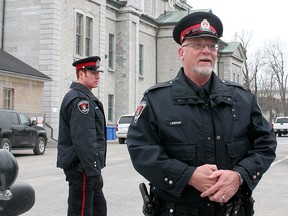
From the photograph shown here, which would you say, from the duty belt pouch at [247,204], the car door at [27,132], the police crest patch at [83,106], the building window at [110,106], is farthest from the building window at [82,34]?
the duty belt pouch at [247,204]

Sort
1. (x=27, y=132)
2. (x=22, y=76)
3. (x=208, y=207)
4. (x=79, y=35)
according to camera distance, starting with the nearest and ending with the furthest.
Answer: (x=208, y=207)
(x=27, y=132)
(x=22, y=76)
(x=79, y=35)

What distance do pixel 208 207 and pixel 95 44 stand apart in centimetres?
3239

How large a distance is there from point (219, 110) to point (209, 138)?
0.22 meters

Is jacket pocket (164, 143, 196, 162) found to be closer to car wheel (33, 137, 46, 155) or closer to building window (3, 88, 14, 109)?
car wheel (33, 137, 46, 155)

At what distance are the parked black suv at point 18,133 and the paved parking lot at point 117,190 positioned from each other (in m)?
1.85

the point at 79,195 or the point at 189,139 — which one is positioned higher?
the point at 189,139

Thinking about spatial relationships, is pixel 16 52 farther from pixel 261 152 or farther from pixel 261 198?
pixel 261 152

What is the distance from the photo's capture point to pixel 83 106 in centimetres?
509

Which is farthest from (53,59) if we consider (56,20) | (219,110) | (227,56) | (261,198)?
(227,56)

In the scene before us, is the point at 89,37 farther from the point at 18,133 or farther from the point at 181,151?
the point at 181,151

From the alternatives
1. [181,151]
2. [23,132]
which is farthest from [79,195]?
[23,132]

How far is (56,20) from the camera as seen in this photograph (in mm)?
29922

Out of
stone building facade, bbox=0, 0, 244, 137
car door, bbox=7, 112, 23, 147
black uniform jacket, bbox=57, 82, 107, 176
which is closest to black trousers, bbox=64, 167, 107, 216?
black uniform jacket, bbox=57, 82, 107, 176

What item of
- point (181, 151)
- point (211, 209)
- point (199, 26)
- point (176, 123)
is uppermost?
point (199, 26)
